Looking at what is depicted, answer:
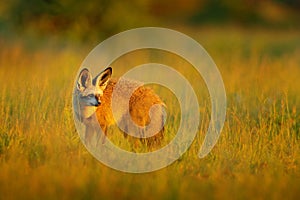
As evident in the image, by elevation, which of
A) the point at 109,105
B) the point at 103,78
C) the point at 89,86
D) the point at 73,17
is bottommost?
the point at 109,105

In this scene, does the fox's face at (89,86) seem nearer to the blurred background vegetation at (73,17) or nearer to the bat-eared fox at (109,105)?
the bat-eared fox at (109,105)

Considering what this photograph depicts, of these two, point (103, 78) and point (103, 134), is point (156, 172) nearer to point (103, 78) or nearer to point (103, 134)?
point (103, 134)

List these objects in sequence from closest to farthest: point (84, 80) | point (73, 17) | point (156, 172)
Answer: point (156, 172), point (84, 80), point (73, 17)

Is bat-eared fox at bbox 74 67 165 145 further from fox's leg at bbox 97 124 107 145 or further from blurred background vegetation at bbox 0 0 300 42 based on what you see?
blurred background vegetation at bbox 0 0 300 42

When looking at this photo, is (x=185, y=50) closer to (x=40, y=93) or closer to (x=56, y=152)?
(x=40, y=93)

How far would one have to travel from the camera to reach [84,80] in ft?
23.1

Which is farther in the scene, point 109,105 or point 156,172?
point 109,105

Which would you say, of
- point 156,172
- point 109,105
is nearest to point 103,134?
point 109,105

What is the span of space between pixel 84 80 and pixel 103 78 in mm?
206

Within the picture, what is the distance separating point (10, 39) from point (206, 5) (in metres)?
24.2

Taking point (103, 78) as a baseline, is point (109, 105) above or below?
below

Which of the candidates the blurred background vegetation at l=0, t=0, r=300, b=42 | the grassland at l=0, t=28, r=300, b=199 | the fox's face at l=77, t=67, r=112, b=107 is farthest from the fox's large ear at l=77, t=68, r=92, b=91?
the blurred background vegetation at l=0, t=0, r=300, b=42

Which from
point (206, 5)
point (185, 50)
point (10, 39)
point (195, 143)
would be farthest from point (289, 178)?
point (206, 5)

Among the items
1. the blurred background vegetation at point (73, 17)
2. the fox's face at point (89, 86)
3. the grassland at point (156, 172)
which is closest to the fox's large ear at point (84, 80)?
the fox's face at point (89, 86)
